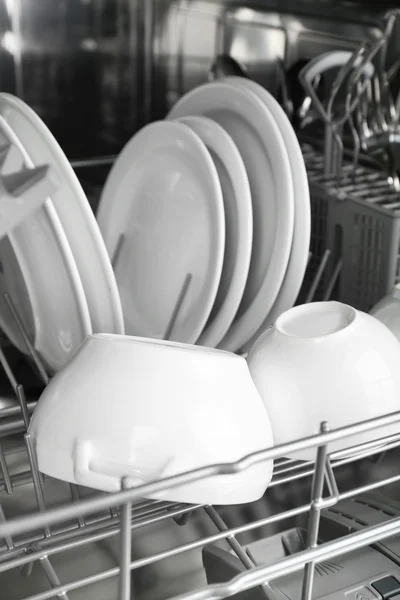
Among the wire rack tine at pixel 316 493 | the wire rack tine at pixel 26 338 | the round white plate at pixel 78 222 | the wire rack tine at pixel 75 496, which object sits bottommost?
the wire rack tine at pixel 75 496

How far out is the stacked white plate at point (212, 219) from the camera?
0.70 meters

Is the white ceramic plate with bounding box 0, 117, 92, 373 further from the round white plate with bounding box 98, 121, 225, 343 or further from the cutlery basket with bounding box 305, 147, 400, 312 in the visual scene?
the cutlery basket with bounding box 305, 147, 400, 312

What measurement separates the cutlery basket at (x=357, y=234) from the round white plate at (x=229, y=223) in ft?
0.42

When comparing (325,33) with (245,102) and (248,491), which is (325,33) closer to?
(245,102)

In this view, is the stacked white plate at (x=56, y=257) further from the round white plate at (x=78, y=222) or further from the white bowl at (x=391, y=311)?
the white bowl at (x=391, y=311)

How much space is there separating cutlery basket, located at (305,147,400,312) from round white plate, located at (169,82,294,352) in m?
0.10

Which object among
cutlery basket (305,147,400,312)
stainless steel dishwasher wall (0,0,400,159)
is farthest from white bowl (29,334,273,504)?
stainless steel dishwasher wall (0,0,400,159)

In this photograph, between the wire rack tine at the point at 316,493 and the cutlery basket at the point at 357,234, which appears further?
the cutlery basket at the point at 357,234

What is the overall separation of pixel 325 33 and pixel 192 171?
46 centimetres

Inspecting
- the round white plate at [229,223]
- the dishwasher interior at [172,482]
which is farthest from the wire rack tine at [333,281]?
the round white plate at [229,223]

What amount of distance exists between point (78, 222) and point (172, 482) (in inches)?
12.0

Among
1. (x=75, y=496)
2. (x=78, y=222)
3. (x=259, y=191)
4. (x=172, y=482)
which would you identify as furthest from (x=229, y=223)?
(x=172, y=482)

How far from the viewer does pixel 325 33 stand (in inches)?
42.8

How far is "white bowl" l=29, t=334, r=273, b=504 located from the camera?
17.2 inches
